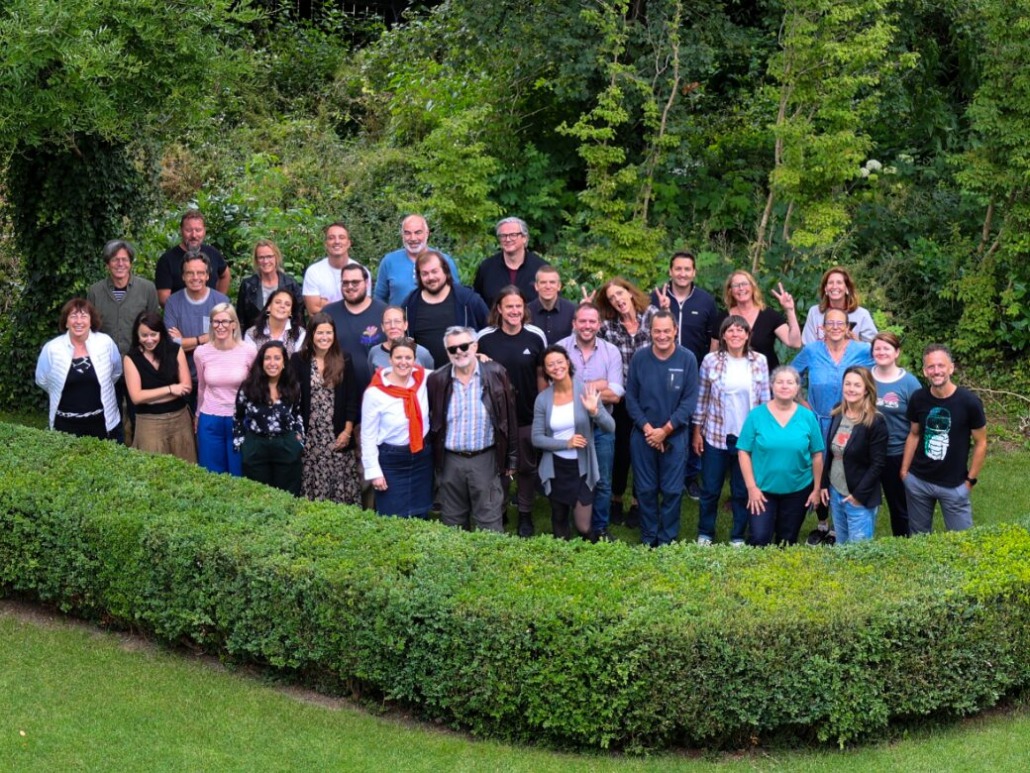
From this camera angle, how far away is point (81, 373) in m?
9.12

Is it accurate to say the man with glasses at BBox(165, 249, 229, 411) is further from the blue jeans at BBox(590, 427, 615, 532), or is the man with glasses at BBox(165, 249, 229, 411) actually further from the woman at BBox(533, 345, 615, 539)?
the blue jeans at BBox(590, 427, 615, 532)

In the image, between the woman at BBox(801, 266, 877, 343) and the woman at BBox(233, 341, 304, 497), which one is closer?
the woman at BBox(233, 341, 304, 497)

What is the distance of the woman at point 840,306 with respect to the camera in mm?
9281

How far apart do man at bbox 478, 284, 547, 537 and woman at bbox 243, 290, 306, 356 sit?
1.30 meters

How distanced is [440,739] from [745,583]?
5.86ft

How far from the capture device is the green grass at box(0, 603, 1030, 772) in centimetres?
631

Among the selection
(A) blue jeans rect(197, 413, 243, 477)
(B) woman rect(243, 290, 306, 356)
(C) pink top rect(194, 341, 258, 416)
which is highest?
(B) woman rect(243, 290, 306, 356)

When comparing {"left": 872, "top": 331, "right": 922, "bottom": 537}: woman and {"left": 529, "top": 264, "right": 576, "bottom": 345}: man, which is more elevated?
{"left": 529, "top": 264, "right": 576, "bottom": 345}: man

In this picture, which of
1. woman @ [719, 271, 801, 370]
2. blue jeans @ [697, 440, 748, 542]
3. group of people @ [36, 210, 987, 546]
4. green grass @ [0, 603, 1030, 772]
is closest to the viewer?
green grass @ [0, 603, 1030, 772]

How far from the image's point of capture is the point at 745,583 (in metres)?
6.92

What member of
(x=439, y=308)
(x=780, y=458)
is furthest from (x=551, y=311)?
(x=780, y=458)

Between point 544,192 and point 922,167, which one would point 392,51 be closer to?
point 544,192

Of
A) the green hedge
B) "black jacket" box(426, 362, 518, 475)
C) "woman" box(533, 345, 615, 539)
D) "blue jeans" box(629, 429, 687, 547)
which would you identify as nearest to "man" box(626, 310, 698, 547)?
"blue jeans" box(629, 429, 687, 547)

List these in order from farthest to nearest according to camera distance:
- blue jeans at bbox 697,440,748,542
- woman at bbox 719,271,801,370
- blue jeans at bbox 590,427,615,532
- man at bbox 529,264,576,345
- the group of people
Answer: woman at bbox 719,271,801,370
man at bbox 529,264,576,345
blue jeans at bbox 590,427,615,532
blue jeans at bbox 697,440,748,542
the group of people
